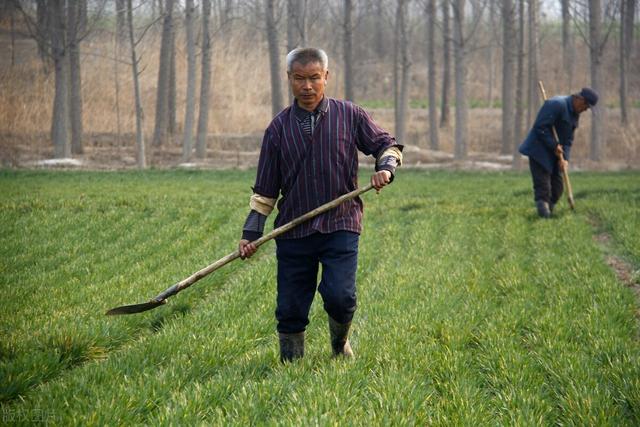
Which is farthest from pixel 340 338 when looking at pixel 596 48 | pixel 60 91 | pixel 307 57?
pixel 596 48

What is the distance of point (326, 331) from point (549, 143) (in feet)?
22.7

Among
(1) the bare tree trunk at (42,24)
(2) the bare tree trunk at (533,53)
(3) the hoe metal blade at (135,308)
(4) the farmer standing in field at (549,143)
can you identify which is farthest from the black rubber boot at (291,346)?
(2) the bare tree trunk at (533,53)

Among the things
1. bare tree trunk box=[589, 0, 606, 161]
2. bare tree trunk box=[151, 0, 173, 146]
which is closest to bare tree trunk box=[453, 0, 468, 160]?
bare tree trunk box=[589, 0, 606, 161]

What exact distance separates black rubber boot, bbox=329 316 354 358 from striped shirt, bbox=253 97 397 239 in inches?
25.6

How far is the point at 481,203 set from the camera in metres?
14.2

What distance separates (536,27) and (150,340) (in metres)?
24.0

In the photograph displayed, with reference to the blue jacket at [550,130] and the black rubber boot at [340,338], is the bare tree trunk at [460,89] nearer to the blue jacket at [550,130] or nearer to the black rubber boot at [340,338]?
the blue jacket at [550,130]

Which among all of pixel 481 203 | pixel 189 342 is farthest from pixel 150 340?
pixel 481 203

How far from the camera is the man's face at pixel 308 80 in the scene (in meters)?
4.66

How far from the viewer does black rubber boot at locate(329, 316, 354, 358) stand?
194 inches

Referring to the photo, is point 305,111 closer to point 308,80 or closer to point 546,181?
point 308,80

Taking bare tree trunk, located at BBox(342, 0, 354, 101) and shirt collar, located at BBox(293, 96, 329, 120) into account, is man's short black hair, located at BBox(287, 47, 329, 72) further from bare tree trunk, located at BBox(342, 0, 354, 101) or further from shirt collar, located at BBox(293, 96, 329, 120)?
bare tree trunk, located at BBox(342, 0, 354, 101)

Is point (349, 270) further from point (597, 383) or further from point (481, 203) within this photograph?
point (481, 203)

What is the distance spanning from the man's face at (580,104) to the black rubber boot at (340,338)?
24.6 ft
